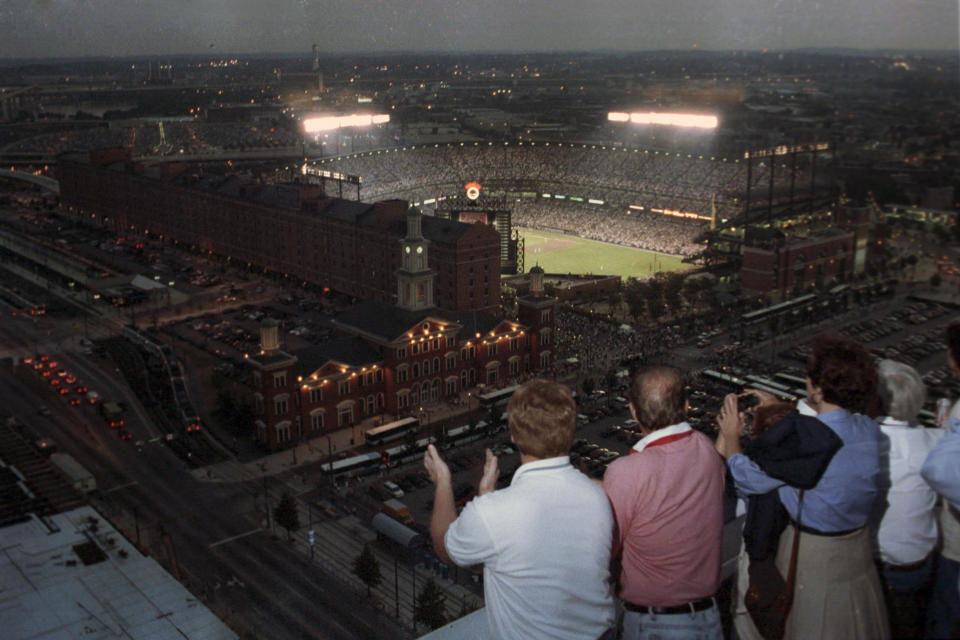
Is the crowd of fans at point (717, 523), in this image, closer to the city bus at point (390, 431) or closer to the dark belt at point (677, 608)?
the dark belt at point (677, 608)

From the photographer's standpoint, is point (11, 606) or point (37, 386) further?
point (37, 386)

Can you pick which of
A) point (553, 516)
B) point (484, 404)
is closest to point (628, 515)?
point (553, 516)

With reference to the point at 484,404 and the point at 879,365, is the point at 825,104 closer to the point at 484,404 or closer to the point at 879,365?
the point at 484,404

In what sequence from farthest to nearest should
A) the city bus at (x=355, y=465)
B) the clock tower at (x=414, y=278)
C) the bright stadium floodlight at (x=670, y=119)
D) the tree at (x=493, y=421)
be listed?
1. the bright stadium floodlight at (x=670, y=119)
2. the clock tower at (x=414, y=278)
3. the tree at (x=493, y=421)
4. the city bus at (x=355, y=465)

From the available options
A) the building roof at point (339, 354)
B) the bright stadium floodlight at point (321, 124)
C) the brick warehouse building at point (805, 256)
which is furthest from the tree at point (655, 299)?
the bright stadium floodlight at point (321, 124)

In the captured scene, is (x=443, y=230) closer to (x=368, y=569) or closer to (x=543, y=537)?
(x=368, y=569)

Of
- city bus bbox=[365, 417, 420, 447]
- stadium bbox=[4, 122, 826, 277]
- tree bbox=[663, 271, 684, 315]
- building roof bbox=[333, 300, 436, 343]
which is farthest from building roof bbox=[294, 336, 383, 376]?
stadium bbox=[4, 122, 826, 277]

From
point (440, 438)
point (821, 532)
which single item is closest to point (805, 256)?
point (440, 438)
